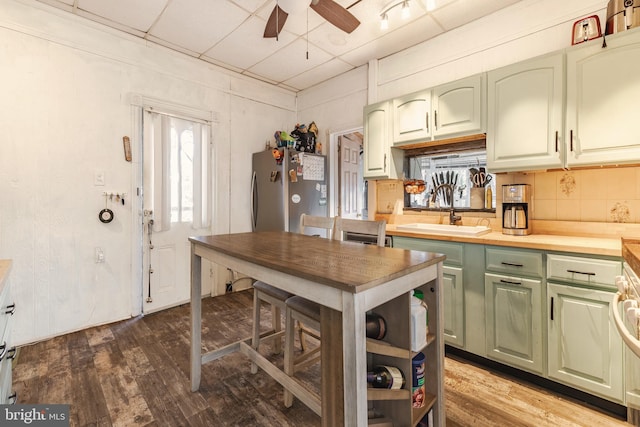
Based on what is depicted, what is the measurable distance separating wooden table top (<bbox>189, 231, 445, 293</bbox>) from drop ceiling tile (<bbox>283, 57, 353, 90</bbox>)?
2478 mm

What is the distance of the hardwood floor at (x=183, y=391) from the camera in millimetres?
1573

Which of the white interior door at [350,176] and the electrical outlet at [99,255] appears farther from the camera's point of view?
the white interior door at [350,176]

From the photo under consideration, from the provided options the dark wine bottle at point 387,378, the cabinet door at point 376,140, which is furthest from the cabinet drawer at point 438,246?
the dark wine bottle at point 387,378

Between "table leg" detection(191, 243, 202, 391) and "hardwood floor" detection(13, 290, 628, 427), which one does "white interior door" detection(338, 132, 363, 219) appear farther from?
"table leg" detection(191, 243, 202, 391)

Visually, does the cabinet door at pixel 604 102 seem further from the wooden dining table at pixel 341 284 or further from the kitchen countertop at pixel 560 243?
the wooden dining table at pixel 341 284

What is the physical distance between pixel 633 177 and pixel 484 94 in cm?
110

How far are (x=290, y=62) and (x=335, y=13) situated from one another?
5.10 ft

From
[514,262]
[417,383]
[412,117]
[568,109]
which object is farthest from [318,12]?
[417,383]

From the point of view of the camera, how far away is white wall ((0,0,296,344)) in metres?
2.33

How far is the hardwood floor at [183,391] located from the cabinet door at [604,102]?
1.51 meters

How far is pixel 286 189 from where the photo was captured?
11.6ft

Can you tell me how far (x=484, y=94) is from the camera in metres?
2.21

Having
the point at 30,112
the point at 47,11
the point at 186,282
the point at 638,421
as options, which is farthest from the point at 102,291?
the point at 638,421

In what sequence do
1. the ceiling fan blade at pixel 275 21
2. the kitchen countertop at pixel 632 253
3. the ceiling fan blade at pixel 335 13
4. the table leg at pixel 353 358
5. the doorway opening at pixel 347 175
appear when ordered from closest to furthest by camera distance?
the table leg at pixel 353 358 < the kitchen countertop at pixel 632 253 < the ceiling fan blade at pixel 335 13 < the ceiling fan blade at pixel 275 21 < the doorway opening at pixel 347 175
